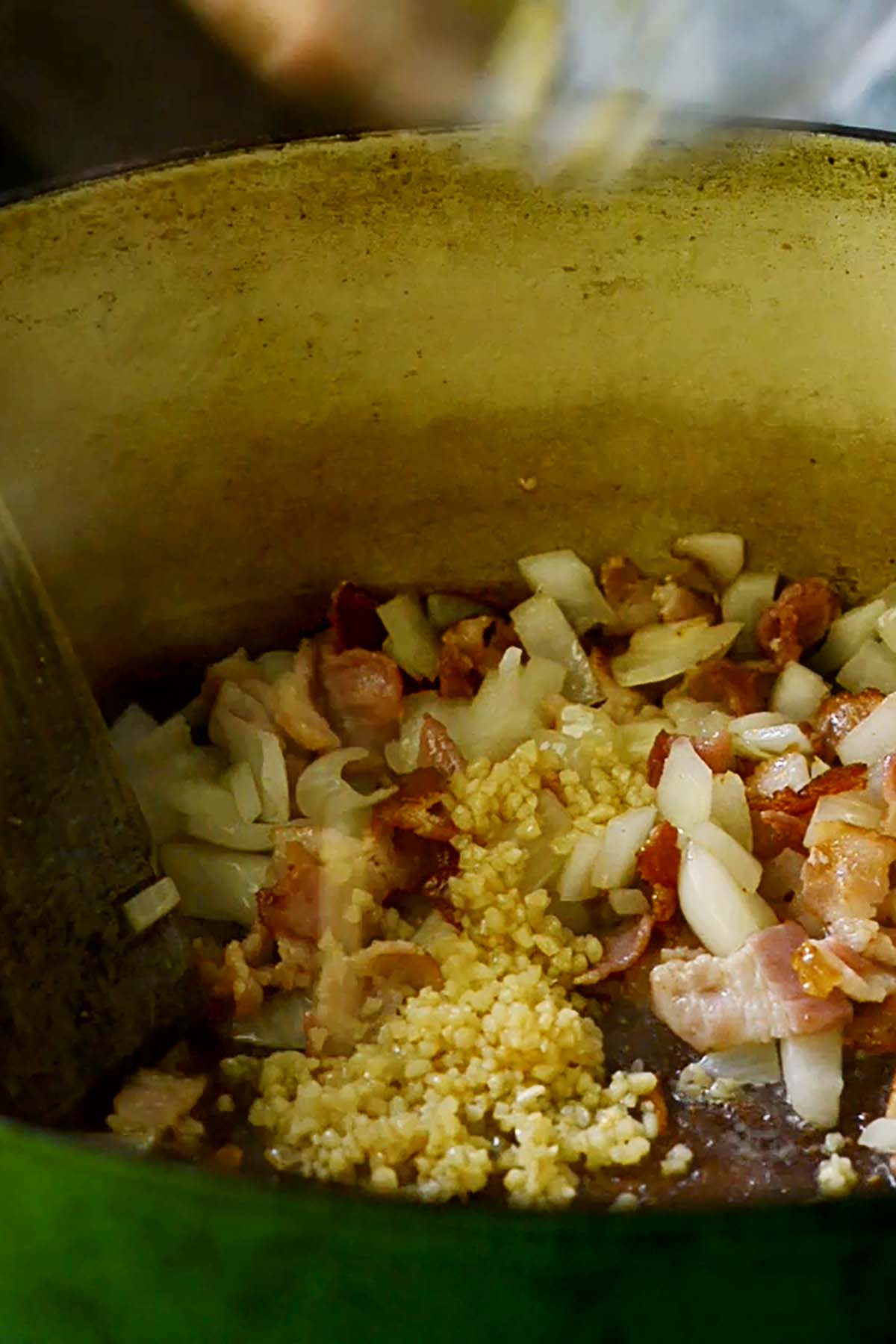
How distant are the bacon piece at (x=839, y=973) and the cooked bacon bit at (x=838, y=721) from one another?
0.27 meters

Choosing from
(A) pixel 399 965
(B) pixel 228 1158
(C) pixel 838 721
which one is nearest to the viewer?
(B) pixel 228 1158

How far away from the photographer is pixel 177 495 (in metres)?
1.59

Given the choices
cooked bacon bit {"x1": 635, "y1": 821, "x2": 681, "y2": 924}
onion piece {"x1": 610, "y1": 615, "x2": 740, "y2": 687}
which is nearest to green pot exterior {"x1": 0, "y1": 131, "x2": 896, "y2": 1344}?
onion piece {"x1": 610, "y1": 615, "x2": 740, "y2": 687}

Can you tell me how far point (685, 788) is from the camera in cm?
142

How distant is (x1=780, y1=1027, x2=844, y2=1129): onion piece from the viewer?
1.24 metres

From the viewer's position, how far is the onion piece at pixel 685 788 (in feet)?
4.62

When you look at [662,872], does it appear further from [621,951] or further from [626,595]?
[626,595]

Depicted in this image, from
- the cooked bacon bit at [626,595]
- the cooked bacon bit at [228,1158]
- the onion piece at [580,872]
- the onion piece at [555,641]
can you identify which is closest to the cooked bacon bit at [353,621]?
the onion piece at [555,641]

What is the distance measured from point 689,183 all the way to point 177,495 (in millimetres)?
619

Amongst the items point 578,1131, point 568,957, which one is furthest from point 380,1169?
point 568,957

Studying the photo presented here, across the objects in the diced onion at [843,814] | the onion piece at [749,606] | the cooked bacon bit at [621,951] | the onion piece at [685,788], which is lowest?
the cooked bacon bit at [621,951]

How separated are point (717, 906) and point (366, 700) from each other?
1.43 feet

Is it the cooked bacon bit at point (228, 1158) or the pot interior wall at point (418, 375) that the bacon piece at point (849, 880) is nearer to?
the pot interior wall at point (418, 375)

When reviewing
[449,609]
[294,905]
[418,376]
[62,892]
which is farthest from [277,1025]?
[418,376]
